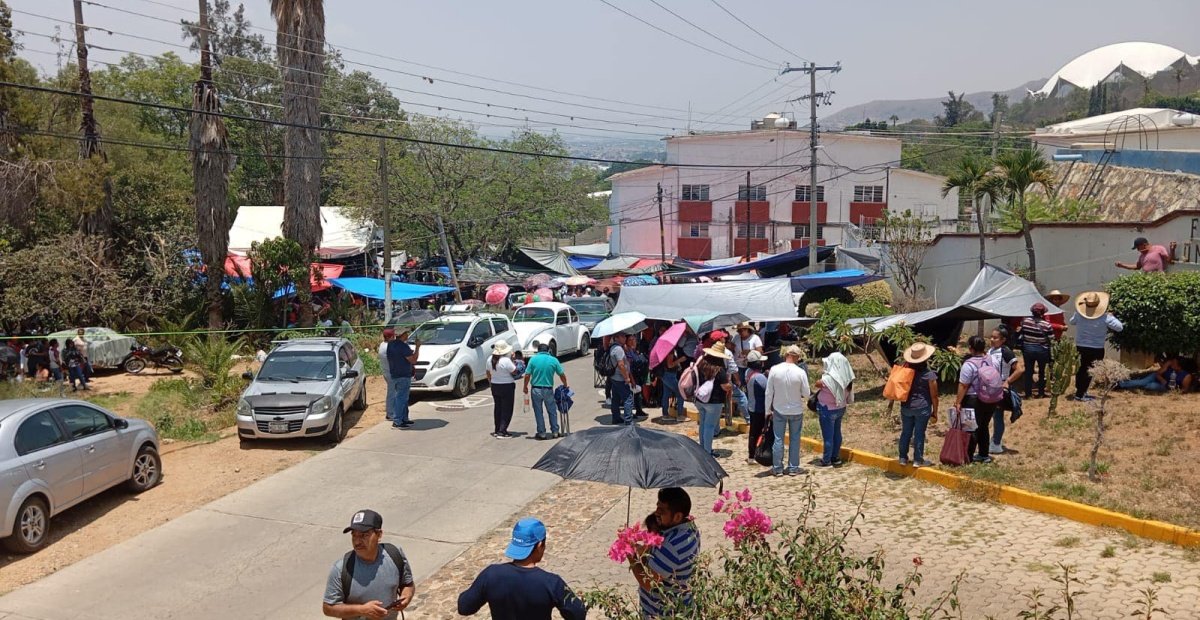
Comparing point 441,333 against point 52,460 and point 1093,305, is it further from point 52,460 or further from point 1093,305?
point 1093,305

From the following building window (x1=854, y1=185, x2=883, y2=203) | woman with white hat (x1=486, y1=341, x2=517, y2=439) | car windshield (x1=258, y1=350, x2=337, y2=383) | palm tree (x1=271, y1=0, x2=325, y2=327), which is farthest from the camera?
building window (x1=854, y1=185, x2=883, y2=203)

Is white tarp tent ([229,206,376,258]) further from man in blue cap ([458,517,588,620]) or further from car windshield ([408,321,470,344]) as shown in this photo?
man in blue cap ([458,517,588,620])

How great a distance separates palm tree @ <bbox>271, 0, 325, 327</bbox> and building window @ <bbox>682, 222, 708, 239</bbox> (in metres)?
39.3

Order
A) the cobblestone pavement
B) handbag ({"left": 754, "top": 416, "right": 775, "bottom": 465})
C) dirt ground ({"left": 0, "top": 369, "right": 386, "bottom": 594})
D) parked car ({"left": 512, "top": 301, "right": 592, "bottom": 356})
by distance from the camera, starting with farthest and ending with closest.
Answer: parked car ({"left": 512, "top": 301, "right": 592, "bottom": 356}) < handbag ({"left": 754, "top": 416, "right": 775, "bottom": 465}) < dirt ground ({"left": 0, "top": 369, "right": 386, "bottom": 594}) < the cobblestone pavement

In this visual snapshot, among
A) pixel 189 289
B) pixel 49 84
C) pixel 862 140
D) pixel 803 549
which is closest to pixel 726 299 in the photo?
pixel 803 549

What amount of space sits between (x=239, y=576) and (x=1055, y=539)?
782 centimetres

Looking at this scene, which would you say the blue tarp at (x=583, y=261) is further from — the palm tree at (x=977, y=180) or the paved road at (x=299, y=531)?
the paved road at (x=299, y=531)

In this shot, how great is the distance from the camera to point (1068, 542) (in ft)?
26.7

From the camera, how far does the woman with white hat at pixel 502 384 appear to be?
45.2 feet

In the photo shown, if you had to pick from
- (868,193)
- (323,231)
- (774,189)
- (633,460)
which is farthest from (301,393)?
(868,193)

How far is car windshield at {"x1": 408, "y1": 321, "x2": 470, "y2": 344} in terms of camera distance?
61.3 feet

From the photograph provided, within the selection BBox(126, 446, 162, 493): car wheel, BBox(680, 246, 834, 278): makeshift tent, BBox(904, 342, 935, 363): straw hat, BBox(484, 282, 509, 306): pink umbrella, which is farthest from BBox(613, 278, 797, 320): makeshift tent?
BBox(484, 282, 509, 306): pink umbrella

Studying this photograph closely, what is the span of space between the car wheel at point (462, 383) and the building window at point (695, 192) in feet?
146

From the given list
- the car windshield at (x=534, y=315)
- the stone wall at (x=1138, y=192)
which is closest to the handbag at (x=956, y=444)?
the car windshield at (x=534, y=315)
